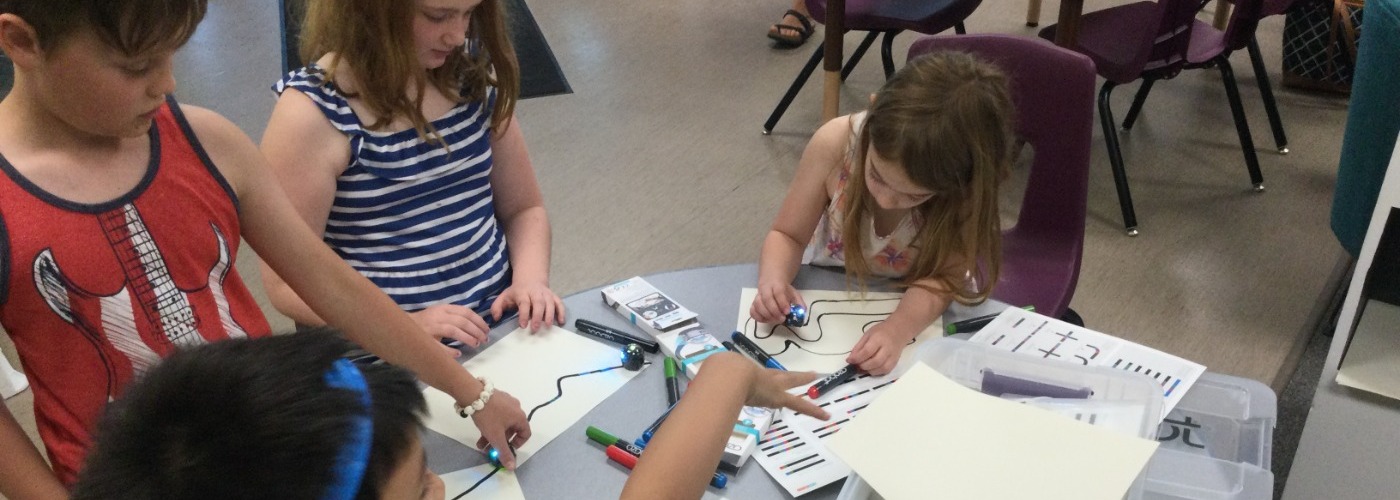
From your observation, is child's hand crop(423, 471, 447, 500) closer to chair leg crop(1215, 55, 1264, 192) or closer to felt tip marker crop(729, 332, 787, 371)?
felt tip marker crop(729, 332, 787, 371)

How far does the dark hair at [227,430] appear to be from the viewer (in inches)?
20.4

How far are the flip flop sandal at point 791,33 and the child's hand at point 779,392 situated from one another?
2.92 metres

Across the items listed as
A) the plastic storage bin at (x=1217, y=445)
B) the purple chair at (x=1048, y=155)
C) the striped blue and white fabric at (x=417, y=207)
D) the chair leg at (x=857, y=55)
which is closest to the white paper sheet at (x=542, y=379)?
the striped blue and white fabric at (x=417, y=207)

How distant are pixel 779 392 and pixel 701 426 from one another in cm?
13

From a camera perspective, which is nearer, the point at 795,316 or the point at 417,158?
the point at 795,316

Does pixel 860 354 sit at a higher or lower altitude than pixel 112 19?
lower

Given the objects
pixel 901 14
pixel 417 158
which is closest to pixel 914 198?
pixel 417 158

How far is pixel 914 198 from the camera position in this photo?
1.31 metres

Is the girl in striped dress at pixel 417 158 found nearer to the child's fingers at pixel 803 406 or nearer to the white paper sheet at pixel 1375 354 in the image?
the child's fingers at pixel 803 406

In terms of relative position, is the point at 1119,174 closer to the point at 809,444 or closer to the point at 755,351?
the point at 755,351

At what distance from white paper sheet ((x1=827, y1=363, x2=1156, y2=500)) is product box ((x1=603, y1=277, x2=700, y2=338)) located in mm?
297

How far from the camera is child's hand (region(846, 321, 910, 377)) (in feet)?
3.69

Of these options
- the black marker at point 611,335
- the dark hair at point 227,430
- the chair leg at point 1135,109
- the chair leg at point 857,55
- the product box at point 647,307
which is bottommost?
the chair leg at point 1135,109

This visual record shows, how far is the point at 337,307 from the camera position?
1080mm
